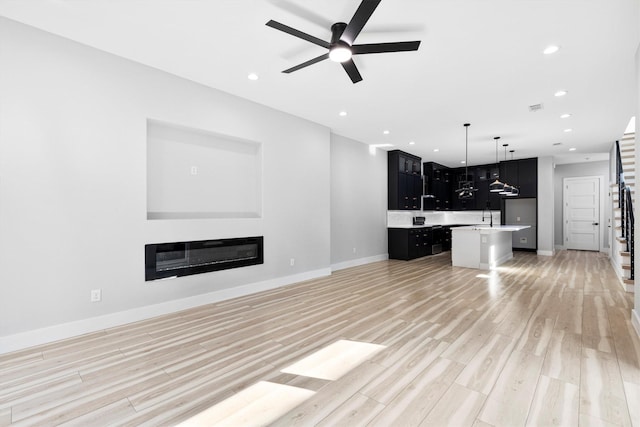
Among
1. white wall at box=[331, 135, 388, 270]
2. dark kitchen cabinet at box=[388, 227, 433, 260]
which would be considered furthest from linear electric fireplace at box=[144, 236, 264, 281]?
dark kitchen cabinet at box=[388, 227, 433, 260]

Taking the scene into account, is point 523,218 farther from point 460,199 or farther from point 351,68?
point 351,68

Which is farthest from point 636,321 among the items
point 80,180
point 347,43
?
point 80,180

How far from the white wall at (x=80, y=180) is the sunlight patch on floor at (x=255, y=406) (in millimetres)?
2193

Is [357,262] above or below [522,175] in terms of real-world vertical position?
below

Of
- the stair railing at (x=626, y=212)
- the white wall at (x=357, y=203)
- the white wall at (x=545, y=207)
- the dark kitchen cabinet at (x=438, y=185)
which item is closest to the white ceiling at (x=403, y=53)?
the stair railing at (x=626, y=212)

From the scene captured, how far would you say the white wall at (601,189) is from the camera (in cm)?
951

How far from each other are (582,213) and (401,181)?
6.67m

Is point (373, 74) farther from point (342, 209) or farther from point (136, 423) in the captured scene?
point (136, 423)

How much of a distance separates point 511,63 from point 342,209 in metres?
4.12

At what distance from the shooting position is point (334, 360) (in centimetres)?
256

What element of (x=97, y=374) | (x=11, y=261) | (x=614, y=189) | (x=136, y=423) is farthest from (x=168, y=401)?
(x=614, y=189)

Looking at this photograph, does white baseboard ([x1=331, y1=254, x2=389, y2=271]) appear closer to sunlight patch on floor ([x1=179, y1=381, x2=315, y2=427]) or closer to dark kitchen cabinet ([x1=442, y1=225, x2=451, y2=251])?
dark kitchen cabinet ([x1=442, y1=225, x2=451, y2=251])

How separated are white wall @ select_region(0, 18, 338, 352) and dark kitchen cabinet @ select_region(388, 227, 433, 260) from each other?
501 cm

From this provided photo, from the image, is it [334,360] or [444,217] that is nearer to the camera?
[334,360]
